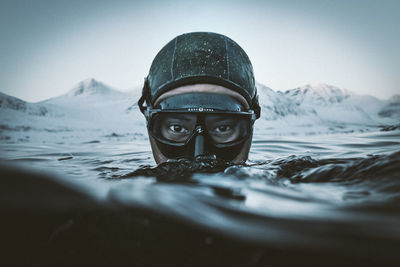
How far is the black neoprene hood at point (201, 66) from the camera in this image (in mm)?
2582

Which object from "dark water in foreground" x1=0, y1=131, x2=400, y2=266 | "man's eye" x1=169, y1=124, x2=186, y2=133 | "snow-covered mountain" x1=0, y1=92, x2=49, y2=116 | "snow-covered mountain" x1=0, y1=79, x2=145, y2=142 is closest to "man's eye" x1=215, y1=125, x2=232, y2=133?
"man's eye" x1=169, y1=124, x2=186, y2=133

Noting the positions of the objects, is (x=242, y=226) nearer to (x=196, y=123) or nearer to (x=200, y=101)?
(x=196, y=123)

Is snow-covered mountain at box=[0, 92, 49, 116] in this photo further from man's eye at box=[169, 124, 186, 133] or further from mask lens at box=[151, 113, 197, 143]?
man's eye at box=[169, 124, 186, 133]

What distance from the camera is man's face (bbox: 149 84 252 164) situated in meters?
2.38

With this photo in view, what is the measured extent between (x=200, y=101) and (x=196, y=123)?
25 centimetres

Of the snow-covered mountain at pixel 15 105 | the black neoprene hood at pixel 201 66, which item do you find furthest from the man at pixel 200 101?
the snow-covered mountain at pixel 15 105

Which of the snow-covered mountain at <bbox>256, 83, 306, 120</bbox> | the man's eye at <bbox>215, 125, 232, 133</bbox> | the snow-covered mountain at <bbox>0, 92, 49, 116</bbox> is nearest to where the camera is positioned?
the man's eye at <bbox>215, 125, 232, 133</bbox>

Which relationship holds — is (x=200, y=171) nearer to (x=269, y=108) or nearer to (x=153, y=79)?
(x=153, y=79)

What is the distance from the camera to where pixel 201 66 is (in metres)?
2.62

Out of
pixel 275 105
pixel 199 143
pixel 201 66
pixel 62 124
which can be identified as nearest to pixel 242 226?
pixel 199 143

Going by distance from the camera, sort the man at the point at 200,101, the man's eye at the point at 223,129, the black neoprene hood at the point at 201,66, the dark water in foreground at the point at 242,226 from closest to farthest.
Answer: the dark water in foreground at the point at 242,226 < the man at the point at 200,101 < the man's eye at the point at 223,129 < the black neoprene hood at the point at 201,66

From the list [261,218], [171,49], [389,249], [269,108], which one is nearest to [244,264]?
[261,218]

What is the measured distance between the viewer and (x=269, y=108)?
90312mm

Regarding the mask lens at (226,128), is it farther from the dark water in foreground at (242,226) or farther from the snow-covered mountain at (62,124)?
the snow-covered mountain at (62,124)
